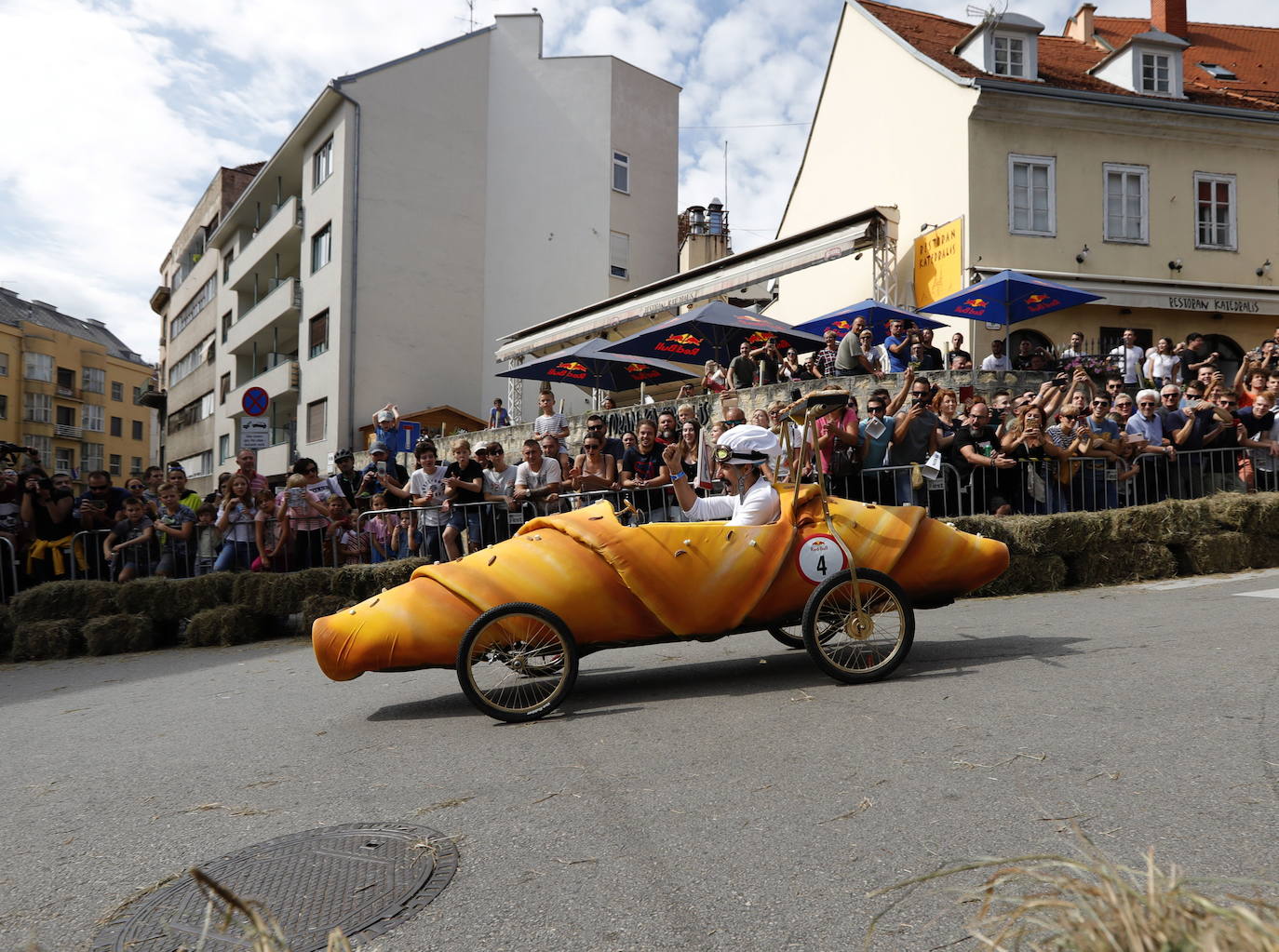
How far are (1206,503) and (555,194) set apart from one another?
26606mm

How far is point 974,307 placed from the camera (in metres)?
16.2

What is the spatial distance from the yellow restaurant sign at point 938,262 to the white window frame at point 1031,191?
1.29m

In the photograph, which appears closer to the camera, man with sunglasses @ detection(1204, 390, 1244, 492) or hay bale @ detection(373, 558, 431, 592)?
hay bale @ detection(373, 558, 431, 592)

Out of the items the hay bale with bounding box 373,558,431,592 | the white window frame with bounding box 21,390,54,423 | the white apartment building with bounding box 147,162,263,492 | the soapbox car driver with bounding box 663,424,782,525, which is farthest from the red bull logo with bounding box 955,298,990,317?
the white window frame with bounding box 21,390,54,423

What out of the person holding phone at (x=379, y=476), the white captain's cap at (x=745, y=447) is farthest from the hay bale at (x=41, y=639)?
the white captain's cap at (x=745, y=447)

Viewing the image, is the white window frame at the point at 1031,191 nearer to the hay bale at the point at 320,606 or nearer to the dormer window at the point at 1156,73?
the dormer window at the point at 1156,73

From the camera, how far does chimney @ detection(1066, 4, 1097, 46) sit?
2686 cm

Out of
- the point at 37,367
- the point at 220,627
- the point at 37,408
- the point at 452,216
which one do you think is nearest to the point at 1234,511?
the point at 220,627

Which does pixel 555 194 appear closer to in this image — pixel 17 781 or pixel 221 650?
pixel 221 650

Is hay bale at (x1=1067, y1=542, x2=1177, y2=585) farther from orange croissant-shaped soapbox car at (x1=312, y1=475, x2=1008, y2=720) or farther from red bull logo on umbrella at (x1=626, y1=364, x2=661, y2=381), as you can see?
red bull logo on umbrella at (x1=626, y1=364, x2=661, y2=381)

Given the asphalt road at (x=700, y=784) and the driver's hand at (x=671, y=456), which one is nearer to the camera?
the asphalt road at (x=700, y=784)

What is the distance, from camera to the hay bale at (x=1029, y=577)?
9766mm

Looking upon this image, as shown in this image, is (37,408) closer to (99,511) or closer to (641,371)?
(641,371)

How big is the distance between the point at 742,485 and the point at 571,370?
1393cm
